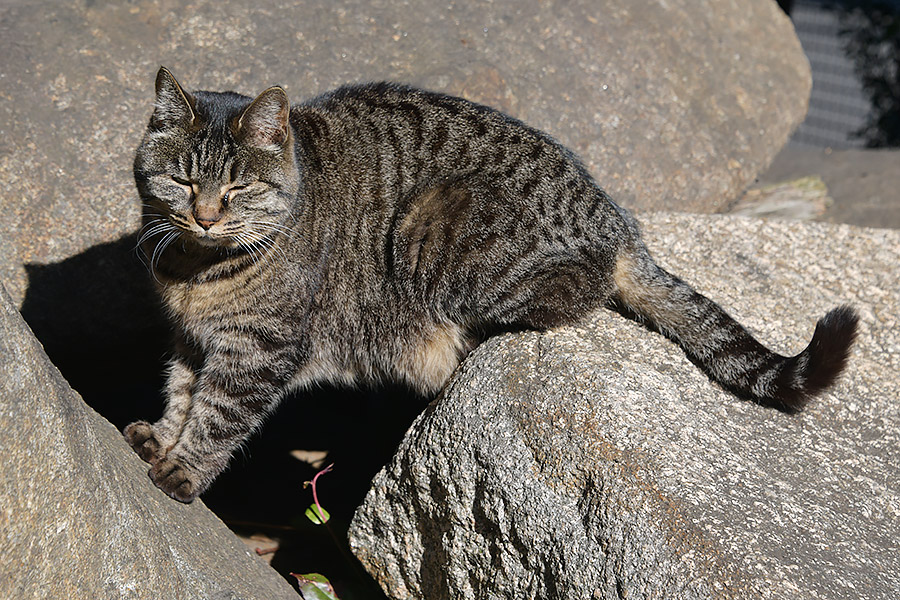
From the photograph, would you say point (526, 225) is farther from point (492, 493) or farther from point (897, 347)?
point (897, 347)

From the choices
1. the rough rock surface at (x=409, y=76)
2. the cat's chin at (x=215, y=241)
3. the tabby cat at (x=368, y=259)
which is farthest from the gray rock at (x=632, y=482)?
the rough rock surface at (x=409, y=76)

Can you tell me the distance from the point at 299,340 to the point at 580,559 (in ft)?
4.23

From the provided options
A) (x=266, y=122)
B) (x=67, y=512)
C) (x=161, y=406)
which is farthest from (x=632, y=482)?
(x=161, y=406)

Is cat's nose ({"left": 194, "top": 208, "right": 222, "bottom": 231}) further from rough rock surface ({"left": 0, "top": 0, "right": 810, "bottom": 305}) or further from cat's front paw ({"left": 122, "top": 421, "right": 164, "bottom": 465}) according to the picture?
rough rock surface ({"left": 0, "top": 0, "right": 810, "bottom": 305})

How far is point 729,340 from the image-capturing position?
2.75 m

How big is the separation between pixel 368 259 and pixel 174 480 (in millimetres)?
1001

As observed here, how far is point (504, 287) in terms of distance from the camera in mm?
2791

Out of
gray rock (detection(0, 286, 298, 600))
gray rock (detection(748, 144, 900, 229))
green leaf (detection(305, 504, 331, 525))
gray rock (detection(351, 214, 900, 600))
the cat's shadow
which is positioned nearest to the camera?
gray rock (detection(0, 286, 298, 600))

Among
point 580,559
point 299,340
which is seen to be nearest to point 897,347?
point 580,559

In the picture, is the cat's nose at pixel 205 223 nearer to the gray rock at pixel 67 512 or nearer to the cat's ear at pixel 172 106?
the cat's ear at pixel 172 106

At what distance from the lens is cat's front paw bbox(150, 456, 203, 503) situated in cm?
267

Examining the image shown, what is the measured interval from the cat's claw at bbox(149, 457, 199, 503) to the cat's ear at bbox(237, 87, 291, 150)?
110 cm

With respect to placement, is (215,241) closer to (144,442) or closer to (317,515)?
(144,442)

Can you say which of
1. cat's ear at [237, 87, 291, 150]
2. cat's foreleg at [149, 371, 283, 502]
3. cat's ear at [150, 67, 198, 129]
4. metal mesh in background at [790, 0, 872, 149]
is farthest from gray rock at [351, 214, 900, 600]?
metal mesh in background at [790, 0, 872, 149]
